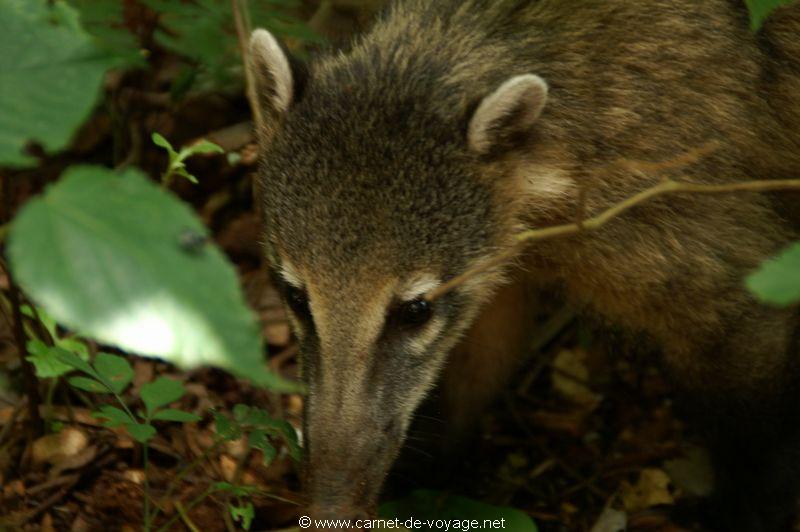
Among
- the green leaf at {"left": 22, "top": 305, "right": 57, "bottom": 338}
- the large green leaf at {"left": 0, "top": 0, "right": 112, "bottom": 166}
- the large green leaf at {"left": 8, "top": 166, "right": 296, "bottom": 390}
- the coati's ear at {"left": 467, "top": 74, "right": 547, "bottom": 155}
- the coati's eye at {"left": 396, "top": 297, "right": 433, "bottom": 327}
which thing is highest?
the large green leaf at {"left": 0, "top": 0, "right": 112, "bottom": 166}

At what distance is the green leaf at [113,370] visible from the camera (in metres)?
3.87

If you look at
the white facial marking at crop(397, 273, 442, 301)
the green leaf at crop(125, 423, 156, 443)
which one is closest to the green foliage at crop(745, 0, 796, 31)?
the white facial marking at crop(397, 273, 442, 301)

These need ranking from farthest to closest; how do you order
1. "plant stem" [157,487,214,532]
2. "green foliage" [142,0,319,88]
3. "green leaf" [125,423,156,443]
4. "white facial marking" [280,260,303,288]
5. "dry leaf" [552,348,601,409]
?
"dry leaf" [552,348,601,409], "green foliage" [142,0,319,88], "plant stem" [157,487,214,532], "white facial marking" [280,260,303,288], "green leaf" [125,423,156,443]

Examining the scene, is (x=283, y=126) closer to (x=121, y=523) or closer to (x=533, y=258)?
(x=533, y=258)

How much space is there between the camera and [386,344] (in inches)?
151

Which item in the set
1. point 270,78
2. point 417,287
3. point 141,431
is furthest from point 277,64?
point 141,431

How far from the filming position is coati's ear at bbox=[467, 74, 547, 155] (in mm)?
3773

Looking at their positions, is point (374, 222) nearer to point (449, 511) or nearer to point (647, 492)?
point (449, 511)

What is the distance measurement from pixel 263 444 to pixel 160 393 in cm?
44

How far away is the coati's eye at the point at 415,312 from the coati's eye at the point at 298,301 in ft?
1.16

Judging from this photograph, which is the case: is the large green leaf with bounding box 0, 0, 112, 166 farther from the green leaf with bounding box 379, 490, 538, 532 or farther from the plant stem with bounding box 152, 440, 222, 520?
the green leaf with bounding box 379, 490, 538, 532

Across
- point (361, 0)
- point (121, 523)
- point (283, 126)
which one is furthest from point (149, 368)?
point (361, 0)

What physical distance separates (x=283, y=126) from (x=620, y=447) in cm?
282

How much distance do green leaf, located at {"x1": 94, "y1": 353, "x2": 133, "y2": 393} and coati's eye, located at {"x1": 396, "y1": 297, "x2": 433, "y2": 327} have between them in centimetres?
107
